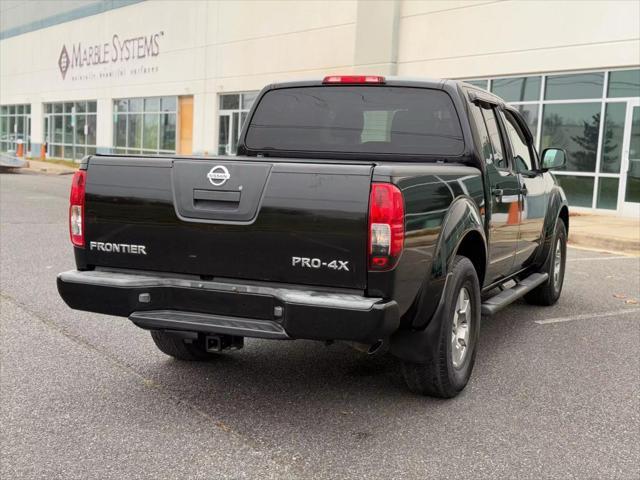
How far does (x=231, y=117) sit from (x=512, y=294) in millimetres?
23734

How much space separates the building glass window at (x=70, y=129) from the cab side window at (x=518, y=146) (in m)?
34.0

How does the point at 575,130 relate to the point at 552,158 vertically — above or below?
above

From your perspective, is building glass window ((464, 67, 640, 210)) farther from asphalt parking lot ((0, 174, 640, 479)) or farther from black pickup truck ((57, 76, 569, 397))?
black pickup truck ((57, 76, 569, 397))

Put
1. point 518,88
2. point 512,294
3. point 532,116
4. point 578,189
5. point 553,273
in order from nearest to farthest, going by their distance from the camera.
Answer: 1. point 512,294
2. point 553,273
3. point 578,189
4. point 532,116
5. point 518,88

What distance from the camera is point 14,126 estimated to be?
48125 millimetres

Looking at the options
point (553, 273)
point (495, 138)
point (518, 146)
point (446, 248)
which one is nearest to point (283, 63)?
point (553, 273)

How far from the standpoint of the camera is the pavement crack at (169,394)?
3438 mm

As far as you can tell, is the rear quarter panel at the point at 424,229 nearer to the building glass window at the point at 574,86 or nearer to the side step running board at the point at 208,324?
the side step running board at the point at 208,324

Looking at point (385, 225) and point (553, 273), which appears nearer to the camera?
point (385, 225)

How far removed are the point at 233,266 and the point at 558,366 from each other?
2670mm

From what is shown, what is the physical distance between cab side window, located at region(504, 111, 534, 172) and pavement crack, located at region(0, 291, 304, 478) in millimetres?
3258

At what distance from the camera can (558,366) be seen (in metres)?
5.13

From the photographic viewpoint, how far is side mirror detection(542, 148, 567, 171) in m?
6.23

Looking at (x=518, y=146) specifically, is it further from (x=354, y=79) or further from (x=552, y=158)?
(x=354, y=79)
